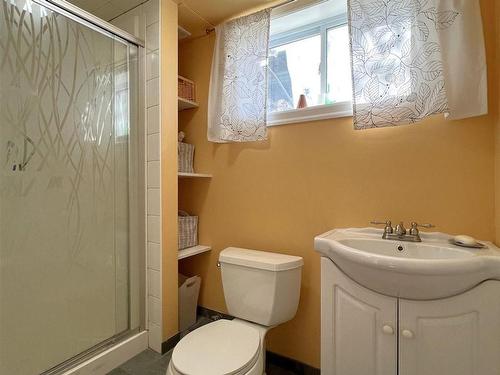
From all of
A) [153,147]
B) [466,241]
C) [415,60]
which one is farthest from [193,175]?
[466,241]

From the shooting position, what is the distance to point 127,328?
60.7 inches

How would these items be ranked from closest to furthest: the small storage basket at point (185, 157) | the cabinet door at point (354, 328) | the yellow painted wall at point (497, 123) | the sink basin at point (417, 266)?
the sink basin at point (417, 266)
the cabinet door at point (354, 328)
the yellow painted wall at point (497, 123)
the small storage basket at point (185, 157)

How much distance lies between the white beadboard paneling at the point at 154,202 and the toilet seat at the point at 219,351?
71 centimetres

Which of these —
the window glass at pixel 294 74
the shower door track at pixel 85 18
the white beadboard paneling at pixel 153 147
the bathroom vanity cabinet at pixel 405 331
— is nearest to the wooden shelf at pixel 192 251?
the white beadboard paneling at pixel 153 147

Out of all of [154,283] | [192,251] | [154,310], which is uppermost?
[192,251]

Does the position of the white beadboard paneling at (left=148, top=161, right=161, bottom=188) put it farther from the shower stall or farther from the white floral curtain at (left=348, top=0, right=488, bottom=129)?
the white floral curtain at (left=348, top=0, right=488, bottom=129)

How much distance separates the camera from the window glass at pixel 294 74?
1.57 m

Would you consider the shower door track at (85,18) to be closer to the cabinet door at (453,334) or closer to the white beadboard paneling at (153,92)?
the white beadboard paneling at (153,92)

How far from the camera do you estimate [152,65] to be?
154 centimetres

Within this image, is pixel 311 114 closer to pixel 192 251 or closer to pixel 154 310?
pixel 192 251

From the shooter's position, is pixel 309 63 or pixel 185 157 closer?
pixel 309 63

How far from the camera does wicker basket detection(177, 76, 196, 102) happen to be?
5.90 feet

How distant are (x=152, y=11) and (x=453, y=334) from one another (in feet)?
6.86

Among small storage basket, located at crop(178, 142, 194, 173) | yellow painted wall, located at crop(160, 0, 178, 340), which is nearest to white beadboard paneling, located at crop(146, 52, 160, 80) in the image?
yellow painted wall, located at crop(160, 0, 178, 340)
